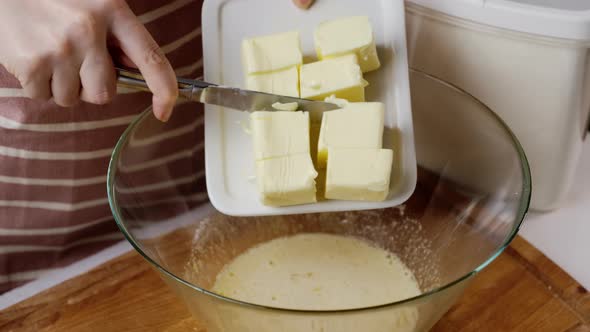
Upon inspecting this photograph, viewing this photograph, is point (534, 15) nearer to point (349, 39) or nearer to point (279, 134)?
point (349, 39)

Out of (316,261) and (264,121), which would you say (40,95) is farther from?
(316,261)

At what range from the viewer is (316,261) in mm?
1060

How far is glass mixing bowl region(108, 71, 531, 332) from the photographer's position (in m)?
0.93

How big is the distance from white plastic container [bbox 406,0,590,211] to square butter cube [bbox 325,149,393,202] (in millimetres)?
267

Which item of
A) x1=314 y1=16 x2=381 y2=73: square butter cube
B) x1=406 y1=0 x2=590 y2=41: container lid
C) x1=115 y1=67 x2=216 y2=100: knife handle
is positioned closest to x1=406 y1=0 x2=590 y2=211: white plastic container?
x1=406 y1=0 x2=590 y2=41: container lid

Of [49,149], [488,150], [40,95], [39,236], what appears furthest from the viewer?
[39,236]

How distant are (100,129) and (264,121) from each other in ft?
1.30

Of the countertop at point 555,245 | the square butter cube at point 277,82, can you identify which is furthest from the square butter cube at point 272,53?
the countertop at point 555,245

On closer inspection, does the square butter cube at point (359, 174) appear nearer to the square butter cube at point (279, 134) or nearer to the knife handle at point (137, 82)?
the square butter cube at point (279, 134)

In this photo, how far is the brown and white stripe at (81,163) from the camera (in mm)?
1035

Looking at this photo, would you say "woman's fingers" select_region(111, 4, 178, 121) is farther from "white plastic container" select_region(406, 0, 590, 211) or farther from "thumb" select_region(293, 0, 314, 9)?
"white plastic container" select_region(406, 0, 590, 211)

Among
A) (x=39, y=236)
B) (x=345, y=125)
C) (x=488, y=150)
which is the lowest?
(x=39, y=236)

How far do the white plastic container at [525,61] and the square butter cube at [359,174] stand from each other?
27 cm

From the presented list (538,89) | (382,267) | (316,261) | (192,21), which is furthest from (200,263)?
(538,89)
